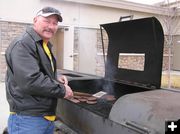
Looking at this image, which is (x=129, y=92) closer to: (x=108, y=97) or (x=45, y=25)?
(x=108, y=97)

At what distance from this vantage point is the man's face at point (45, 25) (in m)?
2.10

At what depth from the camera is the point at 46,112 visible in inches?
83.4

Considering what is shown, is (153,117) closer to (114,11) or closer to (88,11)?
(88,11)

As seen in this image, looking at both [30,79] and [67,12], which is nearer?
[30,79]

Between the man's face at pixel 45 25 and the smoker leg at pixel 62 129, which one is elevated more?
the man's face at pixel 45 25

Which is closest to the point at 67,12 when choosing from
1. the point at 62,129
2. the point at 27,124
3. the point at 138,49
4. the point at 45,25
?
the point at 138,49

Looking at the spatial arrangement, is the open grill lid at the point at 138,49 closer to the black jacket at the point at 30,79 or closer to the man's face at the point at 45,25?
the man's face at the point at 45,25

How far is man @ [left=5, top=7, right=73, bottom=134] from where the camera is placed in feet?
6.33

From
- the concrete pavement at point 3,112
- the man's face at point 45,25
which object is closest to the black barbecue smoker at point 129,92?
the man's face at point 45,25

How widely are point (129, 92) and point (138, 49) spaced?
1.70 ft

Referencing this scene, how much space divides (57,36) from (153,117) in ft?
28.8

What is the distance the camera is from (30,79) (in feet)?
6.24

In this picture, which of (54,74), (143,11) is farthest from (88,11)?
(54,74)

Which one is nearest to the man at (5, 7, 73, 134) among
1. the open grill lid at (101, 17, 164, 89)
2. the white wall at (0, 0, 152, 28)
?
the open grill lid at (101, 17, 164, 89)
